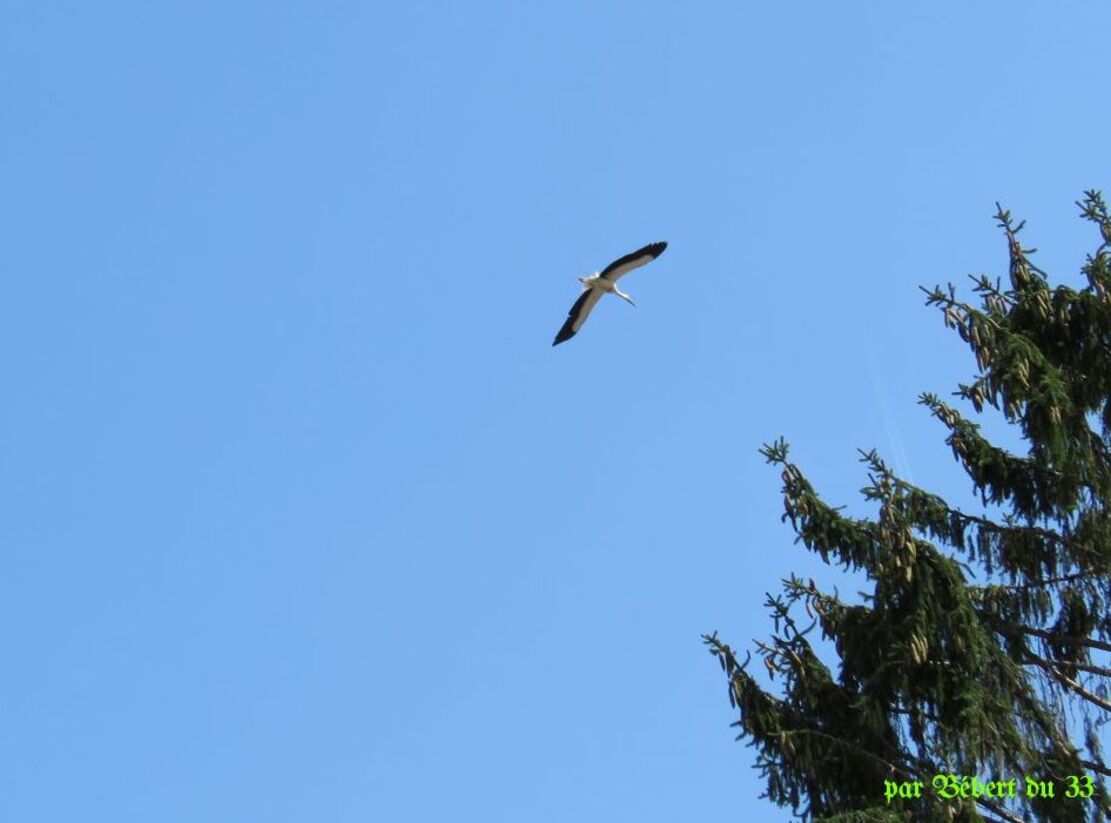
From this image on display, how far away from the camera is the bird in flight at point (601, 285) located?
25062 mm

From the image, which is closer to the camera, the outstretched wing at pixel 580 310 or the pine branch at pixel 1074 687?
the pine branch at pixel 1074 687

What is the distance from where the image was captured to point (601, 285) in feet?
84.0

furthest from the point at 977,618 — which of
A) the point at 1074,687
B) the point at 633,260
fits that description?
the point at 633,260

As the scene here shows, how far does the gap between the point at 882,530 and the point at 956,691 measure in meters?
1.55

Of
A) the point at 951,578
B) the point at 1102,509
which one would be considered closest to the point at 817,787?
the point at 951,578

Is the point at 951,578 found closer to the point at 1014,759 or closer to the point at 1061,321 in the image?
the point at 1014,759

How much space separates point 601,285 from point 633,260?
66 cm

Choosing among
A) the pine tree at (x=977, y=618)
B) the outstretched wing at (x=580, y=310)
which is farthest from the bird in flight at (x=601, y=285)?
the pine tree at (x=977, y=618)

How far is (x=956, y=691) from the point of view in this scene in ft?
58.5

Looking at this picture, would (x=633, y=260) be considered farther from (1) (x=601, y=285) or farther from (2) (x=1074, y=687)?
(2) (x=1074, y=687)

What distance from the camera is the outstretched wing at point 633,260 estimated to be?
24969 millimetres

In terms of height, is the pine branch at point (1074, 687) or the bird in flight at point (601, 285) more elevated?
the bird in flight at point (601, 285)

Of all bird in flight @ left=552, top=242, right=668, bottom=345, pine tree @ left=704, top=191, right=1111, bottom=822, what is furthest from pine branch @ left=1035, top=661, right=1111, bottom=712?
bird in flight @ left=552, top=242, right=668, bottom=345

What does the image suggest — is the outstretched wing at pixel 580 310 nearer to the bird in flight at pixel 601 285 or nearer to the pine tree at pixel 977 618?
the bird in flight at pixel 601 285
